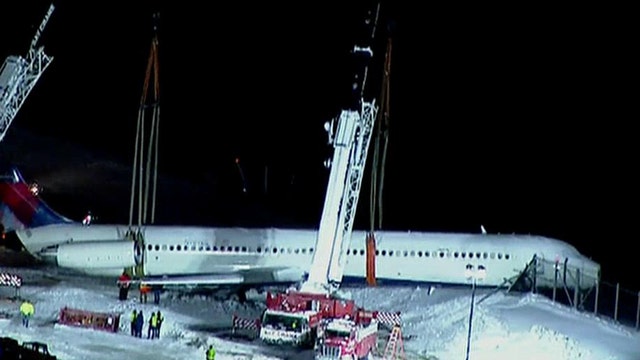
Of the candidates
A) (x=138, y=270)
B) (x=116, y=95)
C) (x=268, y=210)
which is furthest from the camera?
(x=116, y=95)

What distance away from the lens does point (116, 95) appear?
11469 centimetres

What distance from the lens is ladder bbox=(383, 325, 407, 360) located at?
117 ft

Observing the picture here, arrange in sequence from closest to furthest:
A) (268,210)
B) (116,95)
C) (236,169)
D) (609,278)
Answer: (609,278), (268,210), (236,169), (116,95)

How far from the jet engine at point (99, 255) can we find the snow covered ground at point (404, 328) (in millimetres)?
1460

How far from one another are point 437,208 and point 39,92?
52440 mm

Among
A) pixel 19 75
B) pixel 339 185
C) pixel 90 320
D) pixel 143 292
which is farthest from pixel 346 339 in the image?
pixel 19 75

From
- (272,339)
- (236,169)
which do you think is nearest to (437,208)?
(236,169)

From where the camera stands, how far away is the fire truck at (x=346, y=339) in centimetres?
3288

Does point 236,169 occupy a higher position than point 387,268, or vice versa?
point 236,169

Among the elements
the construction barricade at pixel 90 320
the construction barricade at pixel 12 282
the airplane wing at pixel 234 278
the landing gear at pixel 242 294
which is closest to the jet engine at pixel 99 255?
the airplane wing at pixel 234 278

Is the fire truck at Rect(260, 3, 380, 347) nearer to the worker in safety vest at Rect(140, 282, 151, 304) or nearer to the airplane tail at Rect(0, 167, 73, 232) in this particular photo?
the worker in safety vest at Rect(140, 282, 151, 304)

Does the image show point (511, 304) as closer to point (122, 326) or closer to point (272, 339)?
point (272, 339)

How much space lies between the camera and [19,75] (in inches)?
1973

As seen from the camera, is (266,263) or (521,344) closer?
(521,344)
